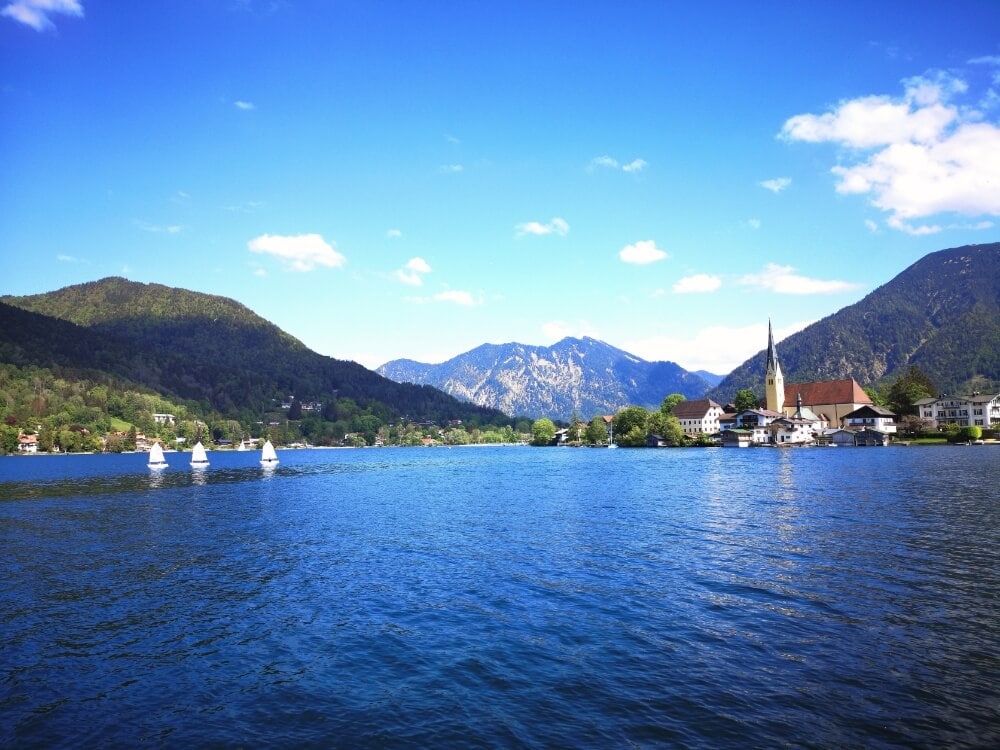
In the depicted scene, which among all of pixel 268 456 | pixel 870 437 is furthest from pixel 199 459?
pixel 870 437

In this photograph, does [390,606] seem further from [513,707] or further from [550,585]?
[513,707]

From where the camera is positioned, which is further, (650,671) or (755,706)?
(650,671)

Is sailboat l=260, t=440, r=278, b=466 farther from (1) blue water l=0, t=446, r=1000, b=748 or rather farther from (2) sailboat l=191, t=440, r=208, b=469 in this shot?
(1) blue water l=0, t=446, r=1000, b=748

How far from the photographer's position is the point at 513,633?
70.4 ft

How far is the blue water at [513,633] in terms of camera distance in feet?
48.6

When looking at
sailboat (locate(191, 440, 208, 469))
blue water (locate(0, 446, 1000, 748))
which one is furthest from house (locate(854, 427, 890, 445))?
sailboat (locate(191, 440, 208, 469))

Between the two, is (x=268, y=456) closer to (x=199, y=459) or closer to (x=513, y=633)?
(x=199, y=459)

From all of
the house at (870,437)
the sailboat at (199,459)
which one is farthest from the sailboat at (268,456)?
the house at (870,437)

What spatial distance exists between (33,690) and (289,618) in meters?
8.33

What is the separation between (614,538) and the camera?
39.7 meters

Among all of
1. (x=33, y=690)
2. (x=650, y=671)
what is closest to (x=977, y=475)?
(x=650, y=671)

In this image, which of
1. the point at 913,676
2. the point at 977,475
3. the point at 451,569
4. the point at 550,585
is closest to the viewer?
the point at 913,676

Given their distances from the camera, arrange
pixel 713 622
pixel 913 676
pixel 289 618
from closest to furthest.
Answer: pixel 913 676, pixel 713 622, pixel 289 618

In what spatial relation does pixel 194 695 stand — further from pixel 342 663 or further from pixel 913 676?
pixel 913 676
